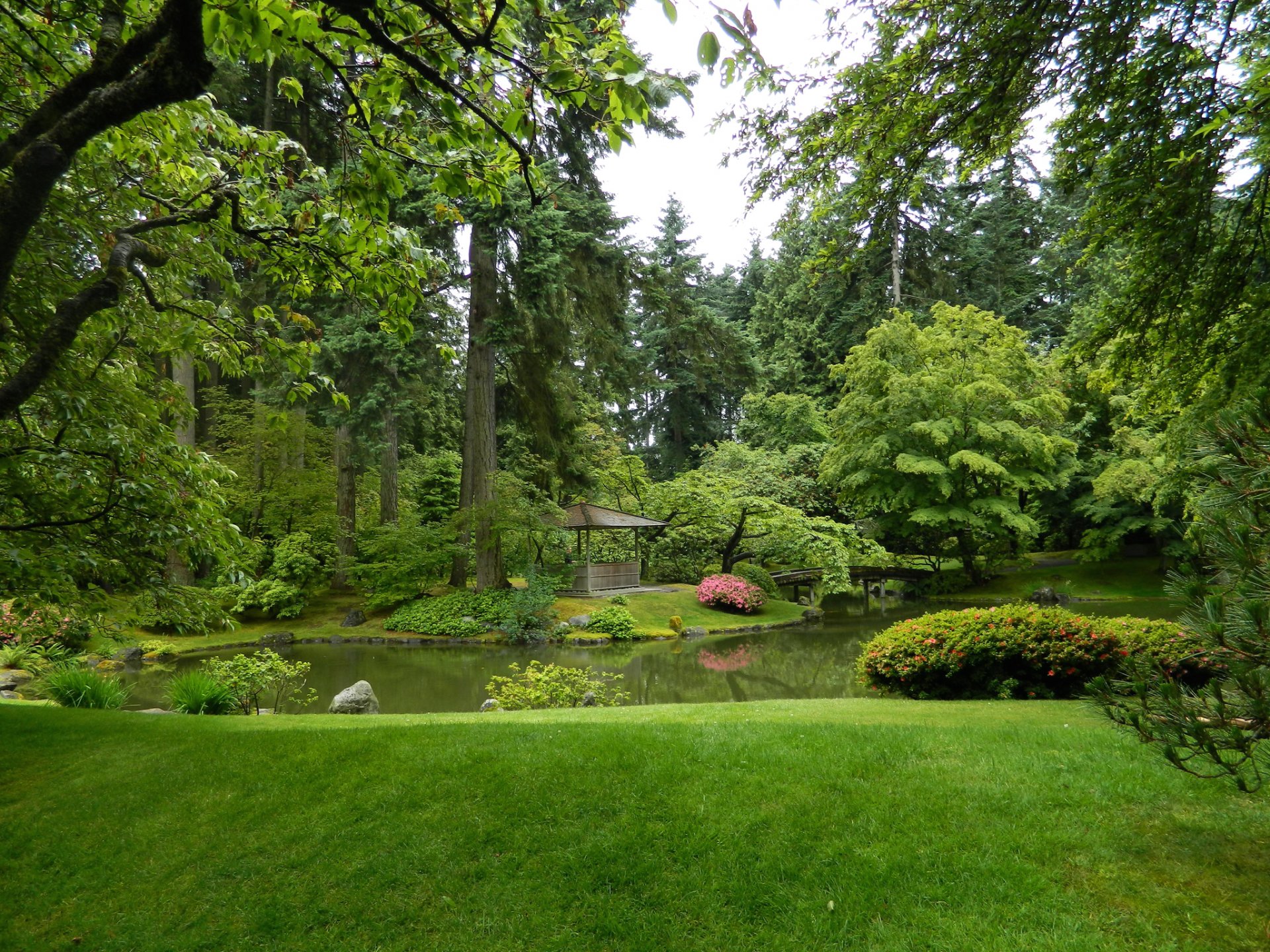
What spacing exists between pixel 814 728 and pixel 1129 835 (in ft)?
6.28

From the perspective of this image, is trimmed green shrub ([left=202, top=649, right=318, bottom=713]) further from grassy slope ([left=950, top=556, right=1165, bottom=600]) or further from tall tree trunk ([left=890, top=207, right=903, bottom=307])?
tall tree trunk ([left=890, top=207, right=903, bottom=307])

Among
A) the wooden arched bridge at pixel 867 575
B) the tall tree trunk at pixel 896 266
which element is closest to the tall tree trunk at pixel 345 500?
the wooden arched bridge at pixel 867 575

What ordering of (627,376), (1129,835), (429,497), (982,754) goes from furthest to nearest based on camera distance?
(429,497) < (627,376) < (982,754) < (1129,835)

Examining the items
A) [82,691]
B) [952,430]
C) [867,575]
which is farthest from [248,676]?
[952,430]

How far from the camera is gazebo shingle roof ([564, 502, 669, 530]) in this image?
Answer: 56.8 feet

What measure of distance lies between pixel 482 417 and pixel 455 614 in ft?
15.3

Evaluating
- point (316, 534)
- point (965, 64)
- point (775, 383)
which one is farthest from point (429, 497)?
point (965, 64)

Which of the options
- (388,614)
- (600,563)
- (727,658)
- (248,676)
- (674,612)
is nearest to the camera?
(248,676)

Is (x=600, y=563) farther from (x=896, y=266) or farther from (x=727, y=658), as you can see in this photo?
(x=896, y=266)

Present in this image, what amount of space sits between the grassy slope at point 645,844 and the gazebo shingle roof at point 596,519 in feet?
41.4

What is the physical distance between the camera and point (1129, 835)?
293 cm

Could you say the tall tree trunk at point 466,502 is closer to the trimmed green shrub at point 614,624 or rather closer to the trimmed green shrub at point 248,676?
the trimmed green shrub at point 614,624

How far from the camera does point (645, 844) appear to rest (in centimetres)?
317

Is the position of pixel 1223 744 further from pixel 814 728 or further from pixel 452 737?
pixel 452 737
